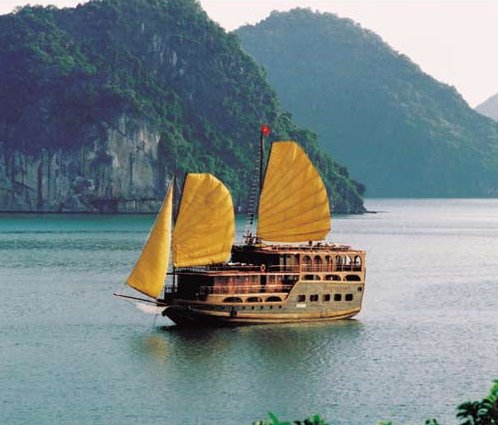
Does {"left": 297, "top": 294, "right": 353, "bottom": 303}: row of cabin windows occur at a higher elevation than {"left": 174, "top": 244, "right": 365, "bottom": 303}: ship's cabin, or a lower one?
lower

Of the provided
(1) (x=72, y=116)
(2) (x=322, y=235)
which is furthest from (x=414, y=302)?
(1) (x=72, y=116)

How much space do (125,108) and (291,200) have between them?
348 ft

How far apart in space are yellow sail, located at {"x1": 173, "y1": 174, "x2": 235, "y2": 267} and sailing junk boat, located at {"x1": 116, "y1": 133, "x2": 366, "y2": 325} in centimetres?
4

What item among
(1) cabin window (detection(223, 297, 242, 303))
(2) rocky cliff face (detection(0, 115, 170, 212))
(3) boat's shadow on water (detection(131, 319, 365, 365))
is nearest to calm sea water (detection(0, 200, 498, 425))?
(3) boat's shadow on water (detection(131, 319, 365, 365))

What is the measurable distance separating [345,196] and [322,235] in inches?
5137

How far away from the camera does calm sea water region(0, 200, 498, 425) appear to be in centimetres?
3550

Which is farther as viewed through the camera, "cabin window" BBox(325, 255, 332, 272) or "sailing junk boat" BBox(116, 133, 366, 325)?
"cabin window" BBox(325, 255, 332, 272)

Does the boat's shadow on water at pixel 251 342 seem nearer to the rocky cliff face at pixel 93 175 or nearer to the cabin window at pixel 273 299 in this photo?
the cabin window at pixel 273 299

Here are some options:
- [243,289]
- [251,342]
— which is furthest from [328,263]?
[251,342]

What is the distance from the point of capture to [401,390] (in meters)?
38.1

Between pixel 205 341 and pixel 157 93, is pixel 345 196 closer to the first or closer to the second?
pixel 157 93

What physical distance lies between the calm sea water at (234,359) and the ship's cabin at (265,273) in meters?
1.61

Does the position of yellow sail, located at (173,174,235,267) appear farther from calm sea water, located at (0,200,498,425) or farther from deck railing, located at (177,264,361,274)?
calm sea water, located at (0,200,498,425)

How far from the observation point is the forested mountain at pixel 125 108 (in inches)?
6117
